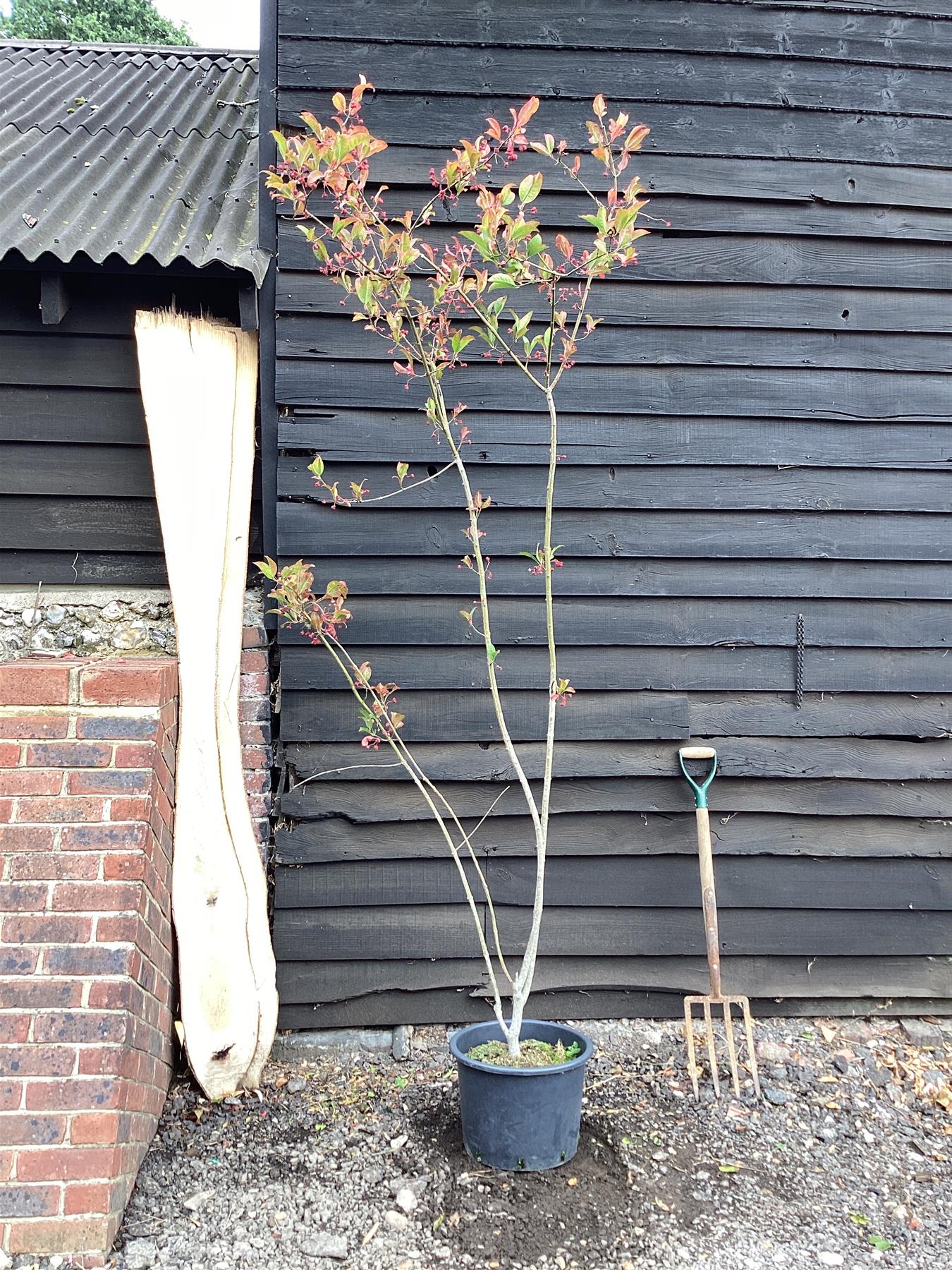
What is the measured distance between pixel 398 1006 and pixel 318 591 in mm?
1499

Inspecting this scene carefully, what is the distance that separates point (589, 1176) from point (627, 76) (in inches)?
142

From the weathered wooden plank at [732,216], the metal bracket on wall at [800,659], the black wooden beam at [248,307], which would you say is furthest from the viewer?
the metal bracket on wall at [800,659]

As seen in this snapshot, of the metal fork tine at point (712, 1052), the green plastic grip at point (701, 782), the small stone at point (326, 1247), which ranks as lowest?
the small stone at point (326, 1247)

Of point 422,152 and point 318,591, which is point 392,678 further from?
point 422,152

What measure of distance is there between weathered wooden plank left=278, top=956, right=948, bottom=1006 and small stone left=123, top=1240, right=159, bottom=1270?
964 millimetres

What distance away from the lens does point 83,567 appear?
3115mm

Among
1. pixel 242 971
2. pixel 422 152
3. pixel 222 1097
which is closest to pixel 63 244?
A: pixel 422 152

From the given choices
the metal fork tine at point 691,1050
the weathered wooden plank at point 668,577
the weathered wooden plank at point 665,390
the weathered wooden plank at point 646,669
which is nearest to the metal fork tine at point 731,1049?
the metal fork tine at point 691,1050

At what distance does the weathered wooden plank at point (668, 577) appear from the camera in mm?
3162

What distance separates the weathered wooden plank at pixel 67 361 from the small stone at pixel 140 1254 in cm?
254

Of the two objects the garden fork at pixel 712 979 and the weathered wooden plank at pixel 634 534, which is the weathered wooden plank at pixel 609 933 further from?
the weathered wooden plank at pixel 634 534

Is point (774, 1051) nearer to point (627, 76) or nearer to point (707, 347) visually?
point (707, 347)

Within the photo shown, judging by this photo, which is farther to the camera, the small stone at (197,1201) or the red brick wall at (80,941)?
the small stone at (197,1201)

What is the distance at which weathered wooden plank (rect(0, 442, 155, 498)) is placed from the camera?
3080 millimetres
